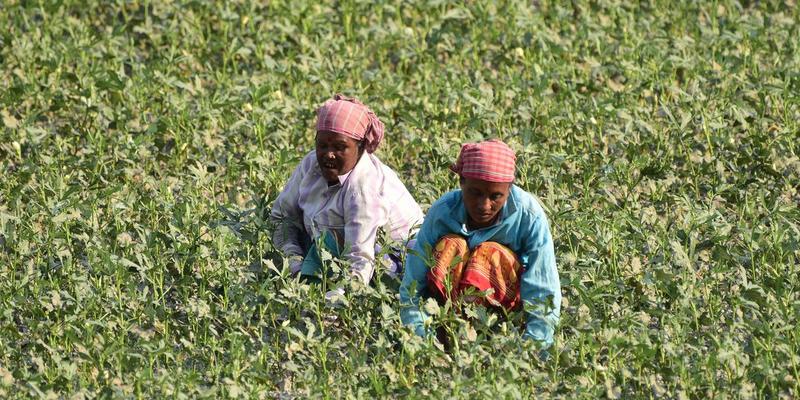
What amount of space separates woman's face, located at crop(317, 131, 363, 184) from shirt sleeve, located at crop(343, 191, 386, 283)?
0.13 m

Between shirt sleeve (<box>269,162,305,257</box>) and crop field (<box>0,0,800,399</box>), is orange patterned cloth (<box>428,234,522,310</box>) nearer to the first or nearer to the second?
crop field (<box>0,0,800,399</box>)

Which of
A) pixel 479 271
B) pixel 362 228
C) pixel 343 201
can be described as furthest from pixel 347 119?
pixel 479 271

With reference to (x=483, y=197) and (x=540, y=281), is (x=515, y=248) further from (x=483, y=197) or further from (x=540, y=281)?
(x=483, y=197)

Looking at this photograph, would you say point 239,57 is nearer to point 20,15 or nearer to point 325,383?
point 20,15

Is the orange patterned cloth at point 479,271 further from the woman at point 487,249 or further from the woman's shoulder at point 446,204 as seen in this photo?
the woman's shoulder at point 446,204

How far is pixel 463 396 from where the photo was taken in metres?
5.48

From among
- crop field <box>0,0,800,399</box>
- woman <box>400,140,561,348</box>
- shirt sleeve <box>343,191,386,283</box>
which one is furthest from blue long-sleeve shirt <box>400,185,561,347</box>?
shirt sleeve <box>343,191,386,283</box>

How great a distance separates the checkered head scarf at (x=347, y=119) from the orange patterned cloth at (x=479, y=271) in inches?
26.4

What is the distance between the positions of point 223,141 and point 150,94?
2.10 feet

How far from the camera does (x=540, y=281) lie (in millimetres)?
5906

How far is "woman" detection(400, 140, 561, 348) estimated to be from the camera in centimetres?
583

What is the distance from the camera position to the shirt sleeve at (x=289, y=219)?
6.61 m

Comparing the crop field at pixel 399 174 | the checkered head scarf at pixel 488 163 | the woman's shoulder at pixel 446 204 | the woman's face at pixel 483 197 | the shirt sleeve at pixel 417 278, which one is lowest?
the crop field at pixel 399 174

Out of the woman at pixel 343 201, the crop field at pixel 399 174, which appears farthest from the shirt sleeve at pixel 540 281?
the woman at pixel 343 201
